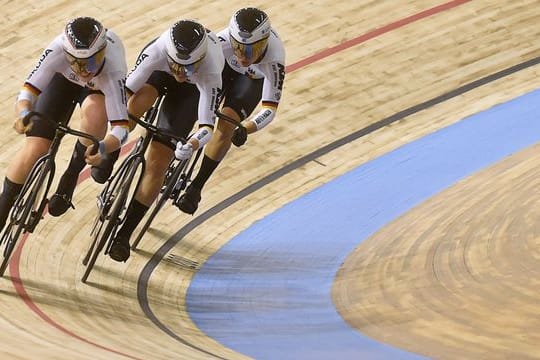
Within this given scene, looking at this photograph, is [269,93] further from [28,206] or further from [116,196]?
[28,206]

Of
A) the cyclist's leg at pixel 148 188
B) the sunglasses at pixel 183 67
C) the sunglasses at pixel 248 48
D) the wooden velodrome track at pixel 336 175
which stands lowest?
the wooden velodrome track at pixel 336 175

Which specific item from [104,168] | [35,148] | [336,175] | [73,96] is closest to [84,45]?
[73,96]

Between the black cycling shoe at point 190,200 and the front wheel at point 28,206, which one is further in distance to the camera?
the black cycling shoe at point 190,200

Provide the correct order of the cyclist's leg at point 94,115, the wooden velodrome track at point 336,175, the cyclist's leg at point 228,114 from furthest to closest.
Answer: the cyclist's leg at point 228,114 → the cyclist's leg at point 94,115 → the wooden velodrome track at point 336,175

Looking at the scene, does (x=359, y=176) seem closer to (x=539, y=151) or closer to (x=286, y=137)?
(x=286, y=137)

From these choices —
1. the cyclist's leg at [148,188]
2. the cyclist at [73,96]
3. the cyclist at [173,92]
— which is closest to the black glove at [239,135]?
the cyclist at [173,92]

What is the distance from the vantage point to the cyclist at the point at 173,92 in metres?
6.58

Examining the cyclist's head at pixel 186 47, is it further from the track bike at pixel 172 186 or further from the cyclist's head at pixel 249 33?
the track bike at pixel 172 186

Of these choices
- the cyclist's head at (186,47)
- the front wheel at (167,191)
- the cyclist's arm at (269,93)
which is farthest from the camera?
the front wheel at (167,191)

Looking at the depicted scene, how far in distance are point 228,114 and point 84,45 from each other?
1288mm

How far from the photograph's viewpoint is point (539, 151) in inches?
336

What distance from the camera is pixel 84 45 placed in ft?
20.4

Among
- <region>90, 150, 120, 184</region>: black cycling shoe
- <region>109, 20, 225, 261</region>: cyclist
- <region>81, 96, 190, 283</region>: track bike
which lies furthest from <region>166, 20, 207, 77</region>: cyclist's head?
<region>90, 150, 120, 184</region>: black cycling shoe

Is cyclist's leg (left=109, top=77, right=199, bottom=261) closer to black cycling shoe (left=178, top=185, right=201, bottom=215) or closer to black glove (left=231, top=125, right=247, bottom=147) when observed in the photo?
black glove (left=231, top=125, right=247, bottom=147)
